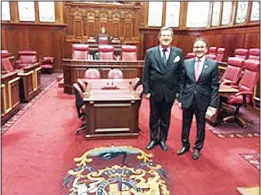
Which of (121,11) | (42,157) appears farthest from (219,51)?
(42,157)

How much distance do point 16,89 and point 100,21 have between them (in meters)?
5.49

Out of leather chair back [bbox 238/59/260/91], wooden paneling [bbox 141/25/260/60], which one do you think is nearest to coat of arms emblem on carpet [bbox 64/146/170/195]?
leather chair back [bbox 238/59/260/91]

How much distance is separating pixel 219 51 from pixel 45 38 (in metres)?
5.90

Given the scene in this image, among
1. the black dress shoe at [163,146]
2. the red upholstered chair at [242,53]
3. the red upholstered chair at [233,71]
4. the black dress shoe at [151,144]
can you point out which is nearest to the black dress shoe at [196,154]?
the black dress shoe at [163,146]

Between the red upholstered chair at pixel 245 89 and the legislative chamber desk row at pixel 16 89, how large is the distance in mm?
3371

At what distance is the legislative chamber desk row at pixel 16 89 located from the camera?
395 centimetres

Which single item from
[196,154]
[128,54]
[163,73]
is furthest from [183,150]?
[128,54]

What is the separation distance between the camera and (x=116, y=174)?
2525mm

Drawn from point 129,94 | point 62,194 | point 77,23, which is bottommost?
point 62,194

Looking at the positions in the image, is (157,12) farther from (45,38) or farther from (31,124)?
(31,124)

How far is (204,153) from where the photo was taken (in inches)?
120

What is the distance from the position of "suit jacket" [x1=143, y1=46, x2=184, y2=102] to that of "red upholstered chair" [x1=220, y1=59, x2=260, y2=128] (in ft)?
4.67

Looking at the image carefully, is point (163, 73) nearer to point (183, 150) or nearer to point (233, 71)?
point (183, 150)

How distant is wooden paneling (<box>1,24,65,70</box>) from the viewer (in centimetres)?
899
